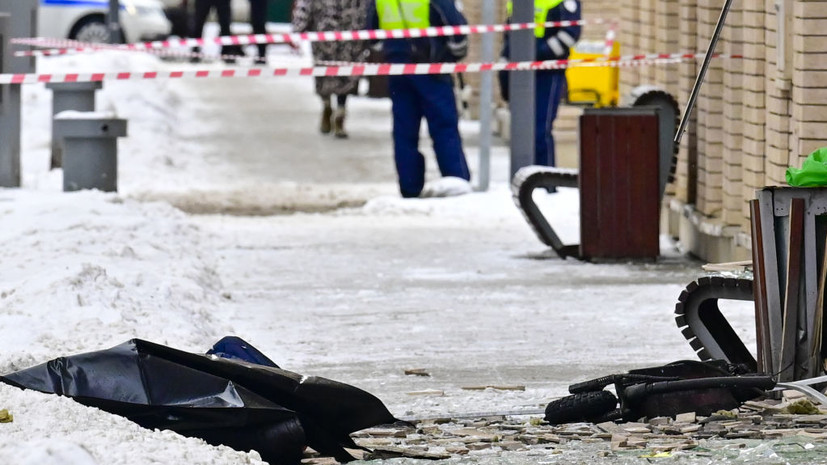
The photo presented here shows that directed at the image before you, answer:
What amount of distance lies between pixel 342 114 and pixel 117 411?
15.2 meters

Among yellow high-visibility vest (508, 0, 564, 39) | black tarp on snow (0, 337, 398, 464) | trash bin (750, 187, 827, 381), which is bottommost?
black tarp on snow (0, 337, 398, 464)

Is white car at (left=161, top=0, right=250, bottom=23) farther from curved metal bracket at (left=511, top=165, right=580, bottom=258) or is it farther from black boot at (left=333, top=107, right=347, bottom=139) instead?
curved metal bracket at (left=511, top=165, right=580, bottom=258)

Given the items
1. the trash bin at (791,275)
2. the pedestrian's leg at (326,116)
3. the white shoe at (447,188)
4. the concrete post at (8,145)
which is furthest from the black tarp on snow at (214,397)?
the pedestrian's leg at (326,116)

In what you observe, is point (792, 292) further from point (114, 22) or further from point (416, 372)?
point (114, 22)

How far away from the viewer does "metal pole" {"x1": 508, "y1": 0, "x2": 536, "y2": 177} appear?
47.0 feet

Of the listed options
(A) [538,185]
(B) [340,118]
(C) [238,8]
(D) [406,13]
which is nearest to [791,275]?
(A) [538,185]

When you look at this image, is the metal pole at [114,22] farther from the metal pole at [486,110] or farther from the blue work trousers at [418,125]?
the blue work trousers at [418,125]

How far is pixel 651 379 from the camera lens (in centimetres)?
636

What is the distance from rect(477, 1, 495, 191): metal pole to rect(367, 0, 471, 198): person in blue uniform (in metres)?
0.16

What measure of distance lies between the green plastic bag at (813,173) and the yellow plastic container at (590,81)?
15323 millimetres

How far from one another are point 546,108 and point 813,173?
29.3ft

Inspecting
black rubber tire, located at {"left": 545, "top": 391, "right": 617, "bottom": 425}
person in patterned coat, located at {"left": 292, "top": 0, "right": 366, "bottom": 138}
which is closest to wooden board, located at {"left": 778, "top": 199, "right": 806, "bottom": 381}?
black rubber tire, located at {"left": 545, "top": 391, "right": 617, "bottom": 425}

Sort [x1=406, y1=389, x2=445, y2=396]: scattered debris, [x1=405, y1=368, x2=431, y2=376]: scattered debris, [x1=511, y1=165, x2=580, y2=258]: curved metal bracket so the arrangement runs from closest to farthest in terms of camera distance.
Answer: [x1=406, y1=389, x2=445, y2=396]: scattered debris → [x1=405, y1=368, x2=431, y2=376]: scattered debris → [x1=511, y1=165, x2=580, y2=258]: curved metal bracket

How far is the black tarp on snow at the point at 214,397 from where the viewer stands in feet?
18.8
